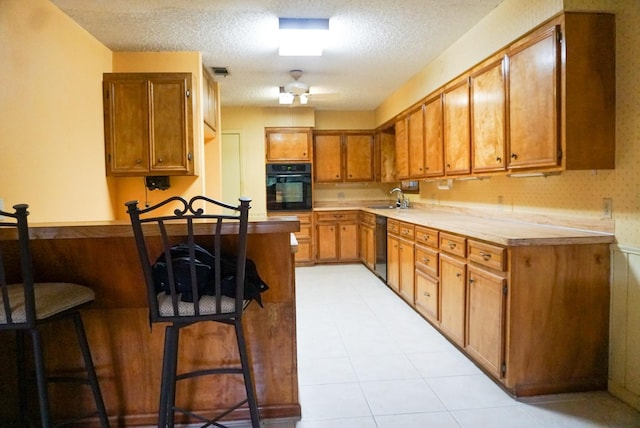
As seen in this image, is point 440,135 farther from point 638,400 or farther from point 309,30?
point 638,400

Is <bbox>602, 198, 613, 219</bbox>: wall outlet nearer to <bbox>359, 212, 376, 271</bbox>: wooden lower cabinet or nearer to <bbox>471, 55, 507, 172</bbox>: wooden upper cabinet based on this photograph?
<bbox>471, 55, 507, 172</bbox>: wooden upper cabinet

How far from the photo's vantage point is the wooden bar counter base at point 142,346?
1.90 metres

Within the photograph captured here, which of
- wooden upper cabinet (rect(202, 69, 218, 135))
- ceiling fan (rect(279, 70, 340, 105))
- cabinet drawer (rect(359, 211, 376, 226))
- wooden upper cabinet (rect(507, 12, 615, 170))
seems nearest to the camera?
wooden upper cabinet (rect(507, 12, 615, 170))

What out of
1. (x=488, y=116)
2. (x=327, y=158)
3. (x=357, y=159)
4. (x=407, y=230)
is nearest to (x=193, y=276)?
(x=488, y=116)

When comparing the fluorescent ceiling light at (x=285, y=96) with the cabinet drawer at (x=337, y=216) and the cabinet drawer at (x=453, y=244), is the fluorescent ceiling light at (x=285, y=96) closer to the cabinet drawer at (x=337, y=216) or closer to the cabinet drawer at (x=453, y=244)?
the cabinet drawer at (x=337, y=216)

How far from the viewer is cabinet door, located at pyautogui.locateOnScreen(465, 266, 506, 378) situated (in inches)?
88.7

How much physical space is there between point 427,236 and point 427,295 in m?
0.53

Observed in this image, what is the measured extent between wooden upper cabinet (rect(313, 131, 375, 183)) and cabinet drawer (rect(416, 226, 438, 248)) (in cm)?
293

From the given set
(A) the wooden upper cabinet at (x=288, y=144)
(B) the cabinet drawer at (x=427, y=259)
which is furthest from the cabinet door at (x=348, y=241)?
(B) the cabinet drawer at (x=427, y=259)

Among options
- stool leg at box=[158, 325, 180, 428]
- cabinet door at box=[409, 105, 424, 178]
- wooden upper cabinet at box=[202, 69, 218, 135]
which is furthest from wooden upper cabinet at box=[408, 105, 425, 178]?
stool leg at box=[158, 325, 180, 428]

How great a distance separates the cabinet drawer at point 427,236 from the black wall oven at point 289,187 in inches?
107

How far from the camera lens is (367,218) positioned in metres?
5.58

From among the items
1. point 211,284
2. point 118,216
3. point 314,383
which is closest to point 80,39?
point 118,216

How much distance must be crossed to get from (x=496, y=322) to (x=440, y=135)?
2.05m
